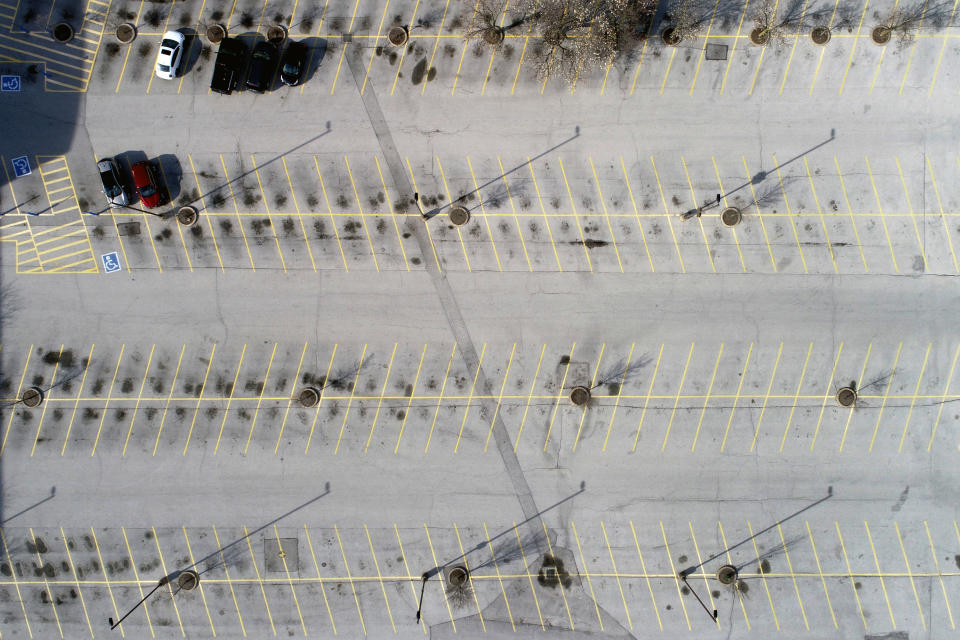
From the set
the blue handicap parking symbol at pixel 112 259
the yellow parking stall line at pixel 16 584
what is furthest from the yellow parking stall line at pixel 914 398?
the yellow parking stall line at pixel 16 584

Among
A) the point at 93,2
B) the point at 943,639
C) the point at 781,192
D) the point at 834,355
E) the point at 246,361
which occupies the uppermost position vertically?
the point at 93,2

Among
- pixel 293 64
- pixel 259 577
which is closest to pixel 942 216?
pixel 293 64

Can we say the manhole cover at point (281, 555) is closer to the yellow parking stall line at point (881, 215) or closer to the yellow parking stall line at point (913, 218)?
the yellow parking stall line at point (881, 215)

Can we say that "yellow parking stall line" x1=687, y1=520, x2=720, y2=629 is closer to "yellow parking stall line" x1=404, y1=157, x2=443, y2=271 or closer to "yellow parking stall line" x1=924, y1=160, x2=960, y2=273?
"yellow parking stall line" x1=404, y1=157, x2=443, y2=271

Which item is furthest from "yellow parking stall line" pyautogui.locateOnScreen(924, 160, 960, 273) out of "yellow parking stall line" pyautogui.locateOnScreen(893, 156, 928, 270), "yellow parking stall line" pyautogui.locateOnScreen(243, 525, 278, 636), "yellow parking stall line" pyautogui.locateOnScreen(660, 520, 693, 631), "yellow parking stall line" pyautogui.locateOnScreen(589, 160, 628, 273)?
"yellow parking stall line" pyautogui.locateOnScreen(243, 525, 278, 636)

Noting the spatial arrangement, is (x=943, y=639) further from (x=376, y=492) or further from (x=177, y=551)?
(x=177, y=551)

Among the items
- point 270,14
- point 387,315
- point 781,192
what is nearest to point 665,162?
point 781,192
